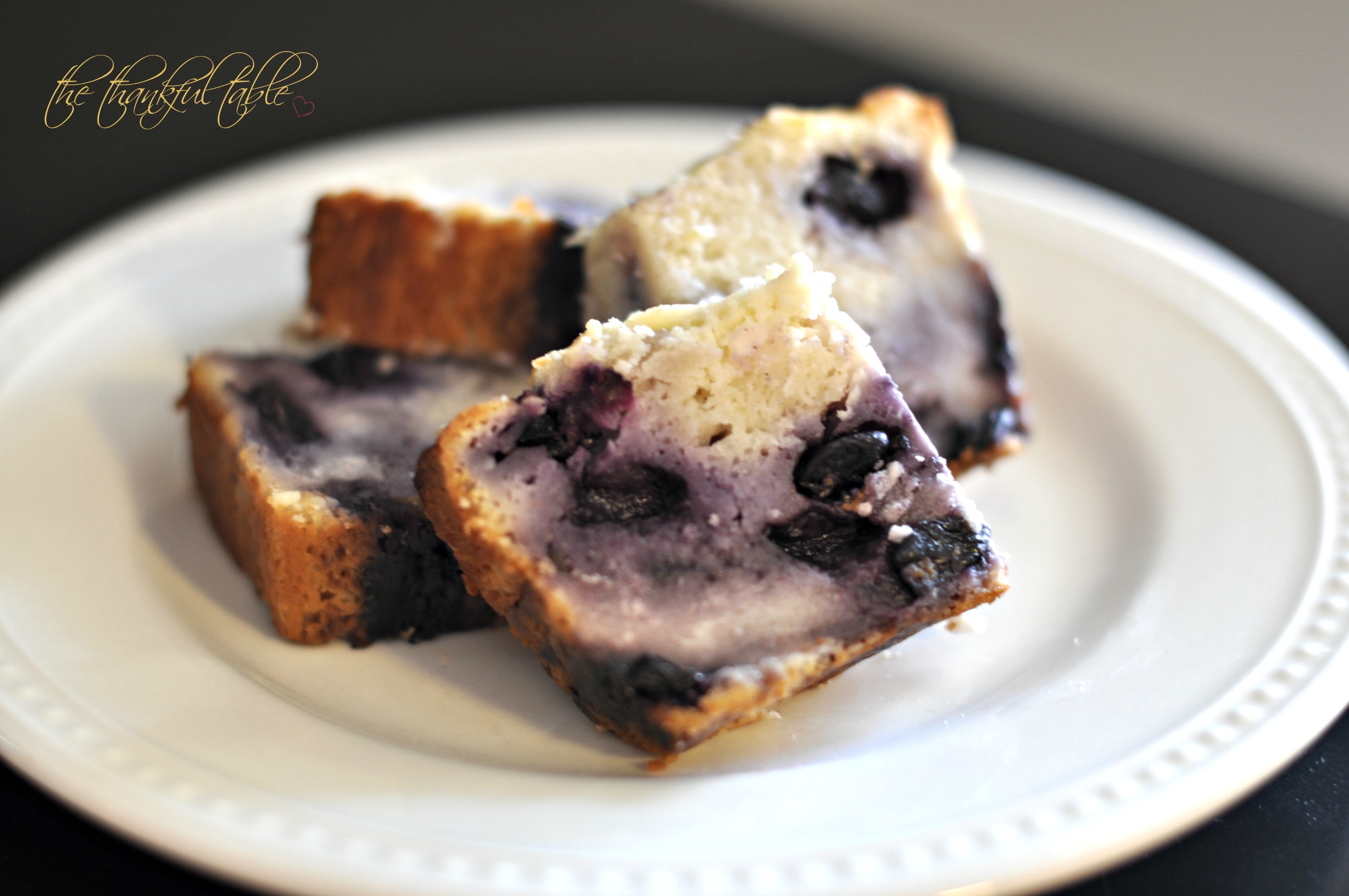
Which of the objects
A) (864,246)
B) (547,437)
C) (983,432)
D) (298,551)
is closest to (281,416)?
(298,551)

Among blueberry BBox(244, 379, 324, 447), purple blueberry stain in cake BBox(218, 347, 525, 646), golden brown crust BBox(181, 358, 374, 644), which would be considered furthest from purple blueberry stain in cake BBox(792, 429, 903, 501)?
blueberry BBox(244, 379, 324, 447)

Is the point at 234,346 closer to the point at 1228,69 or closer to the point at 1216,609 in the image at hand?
the point at 1216,609

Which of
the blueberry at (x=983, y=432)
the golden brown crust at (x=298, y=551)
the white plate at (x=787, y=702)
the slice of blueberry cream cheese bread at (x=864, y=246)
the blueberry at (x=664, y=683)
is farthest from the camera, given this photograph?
the blueberry at (x=983, y=432)

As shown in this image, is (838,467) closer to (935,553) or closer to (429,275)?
(935,553)

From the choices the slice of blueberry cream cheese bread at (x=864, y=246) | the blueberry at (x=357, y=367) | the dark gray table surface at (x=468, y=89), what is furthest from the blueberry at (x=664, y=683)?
the dark gray table surface at (x=468, y=89)

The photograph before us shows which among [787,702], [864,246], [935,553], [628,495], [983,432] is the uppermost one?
[864,246]

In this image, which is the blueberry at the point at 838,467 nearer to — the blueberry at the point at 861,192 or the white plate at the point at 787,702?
the white plate at the point at 787,702

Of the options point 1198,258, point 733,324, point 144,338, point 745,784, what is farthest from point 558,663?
point 1198,258
